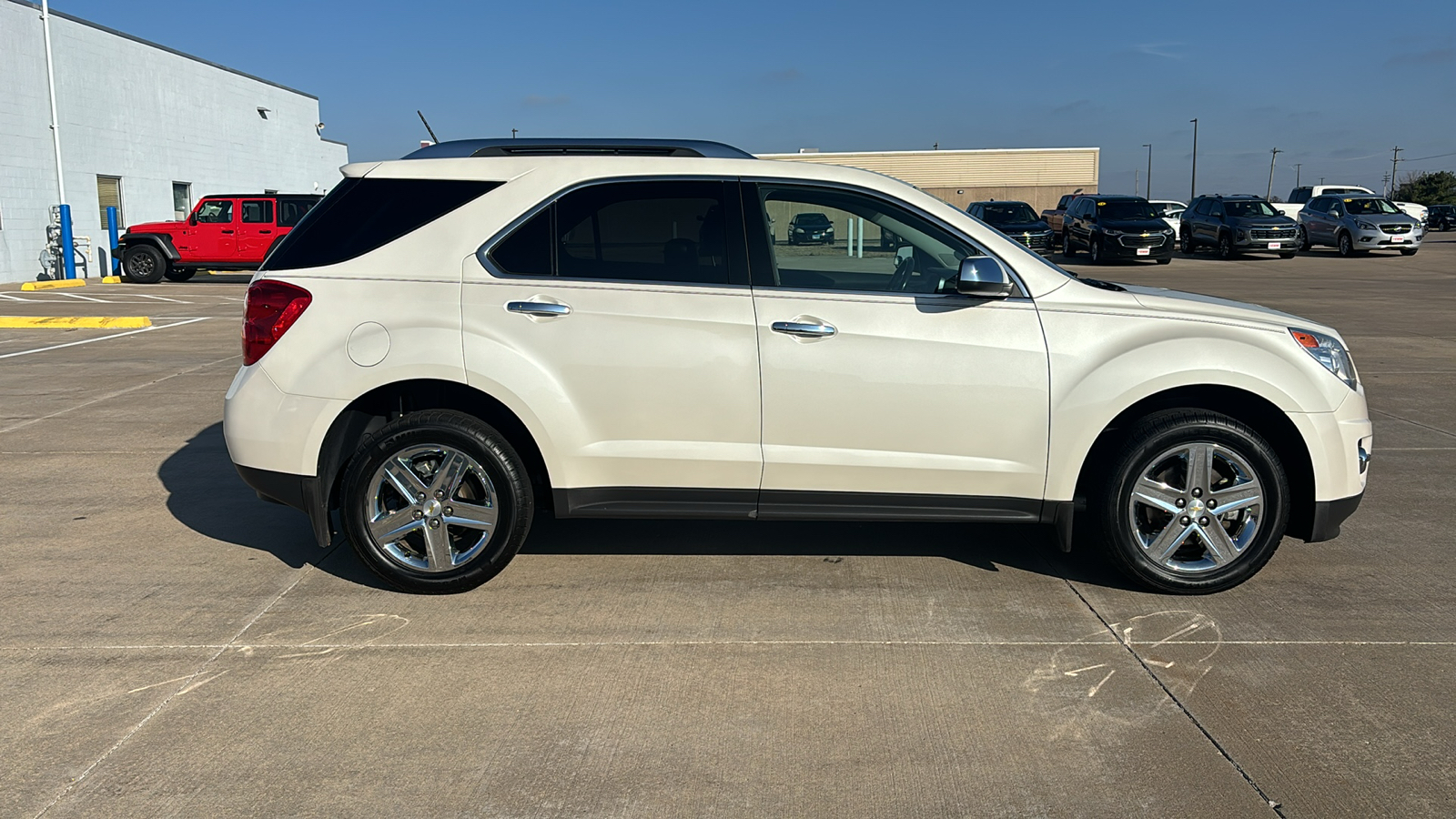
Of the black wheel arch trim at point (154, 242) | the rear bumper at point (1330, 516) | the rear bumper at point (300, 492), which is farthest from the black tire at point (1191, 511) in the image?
the black wheel arch trim at point (154, 242)

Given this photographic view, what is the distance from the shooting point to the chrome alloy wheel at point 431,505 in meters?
4.79

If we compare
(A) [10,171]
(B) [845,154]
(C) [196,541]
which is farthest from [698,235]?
(B) [845,154]

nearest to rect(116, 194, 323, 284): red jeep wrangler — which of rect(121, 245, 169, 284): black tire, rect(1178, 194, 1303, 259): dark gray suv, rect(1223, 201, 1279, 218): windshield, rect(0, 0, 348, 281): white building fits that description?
rect(121, 245, 169, 284): black tire

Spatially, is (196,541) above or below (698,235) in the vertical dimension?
below

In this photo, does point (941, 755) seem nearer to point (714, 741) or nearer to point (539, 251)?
point (714, 741)

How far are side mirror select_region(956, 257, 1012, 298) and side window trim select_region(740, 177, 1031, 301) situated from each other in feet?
0.32

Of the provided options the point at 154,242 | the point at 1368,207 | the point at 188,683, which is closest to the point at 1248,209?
the point at 1368,207

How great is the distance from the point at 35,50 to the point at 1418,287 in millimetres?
28882

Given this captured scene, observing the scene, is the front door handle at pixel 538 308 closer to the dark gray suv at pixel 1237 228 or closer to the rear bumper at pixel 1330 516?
the rear bumper at pixel 1330 516

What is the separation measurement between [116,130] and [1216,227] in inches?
1178

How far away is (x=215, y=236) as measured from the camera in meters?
24.9

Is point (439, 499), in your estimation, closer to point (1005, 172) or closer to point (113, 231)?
point (113, 231)

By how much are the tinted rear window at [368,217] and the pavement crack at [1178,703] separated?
3.08 meters

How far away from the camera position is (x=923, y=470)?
15.6 ft
